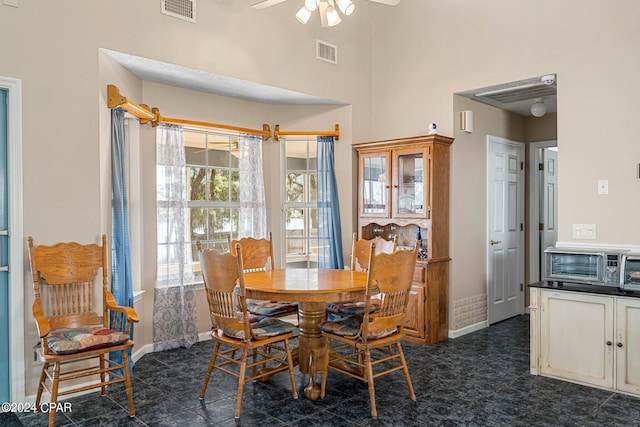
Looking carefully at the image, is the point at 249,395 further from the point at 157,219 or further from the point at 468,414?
the point at 157,219

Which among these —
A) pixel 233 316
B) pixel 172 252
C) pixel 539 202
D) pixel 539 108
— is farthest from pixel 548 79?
pixel 172 252

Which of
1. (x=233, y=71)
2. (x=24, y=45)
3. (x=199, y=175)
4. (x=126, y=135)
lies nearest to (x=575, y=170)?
(x=233, y=71)

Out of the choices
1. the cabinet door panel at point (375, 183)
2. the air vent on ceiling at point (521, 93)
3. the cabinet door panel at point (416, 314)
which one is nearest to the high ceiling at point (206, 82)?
the cabinet door panel at point (375, 183)

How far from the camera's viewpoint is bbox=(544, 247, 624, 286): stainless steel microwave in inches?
141

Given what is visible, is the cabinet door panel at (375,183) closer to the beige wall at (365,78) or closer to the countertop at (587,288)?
the beige wall at (365,78)

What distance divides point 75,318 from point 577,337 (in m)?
3.61

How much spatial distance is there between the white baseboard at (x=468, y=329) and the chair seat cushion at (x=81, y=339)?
125 inches

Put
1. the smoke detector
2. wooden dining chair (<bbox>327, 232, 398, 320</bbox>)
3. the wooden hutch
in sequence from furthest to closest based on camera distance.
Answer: the wooden hutch < the smoke detector < wooden dining chair (<bbox>327, 232, 398, 320</bbox>)

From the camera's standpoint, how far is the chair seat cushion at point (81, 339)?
2910 millimetres

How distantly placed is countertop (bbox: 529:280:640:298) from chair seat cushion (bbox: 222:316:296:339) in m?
2.00

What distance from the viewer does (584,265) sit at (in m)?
3.71

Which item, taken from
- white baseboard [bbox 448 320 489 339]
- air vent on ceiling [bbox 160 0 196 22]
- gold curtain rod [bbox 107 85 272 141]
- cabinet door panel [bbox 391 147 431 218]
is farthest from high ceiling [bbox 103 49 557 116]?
white baseboard [bbox 448 320 489 339]

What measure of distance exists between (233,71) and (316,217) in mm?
1879

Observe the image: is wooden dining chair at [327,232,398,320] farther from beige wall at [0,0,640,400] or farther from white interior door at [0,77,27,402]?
white interior door at [0,77,27,402]
